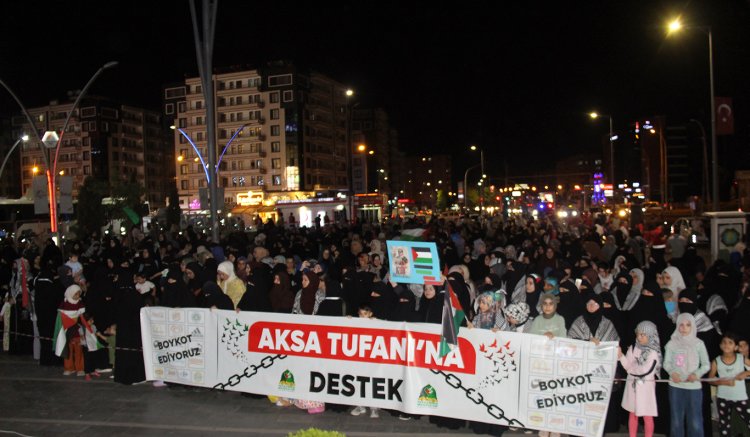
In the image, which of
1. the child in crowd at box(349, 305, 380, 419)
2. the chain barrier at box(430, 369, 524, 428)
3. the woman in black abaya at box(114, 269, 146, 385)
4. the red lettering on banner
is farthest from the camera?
the woman in black abaya at box(114, 269, 146, 385)

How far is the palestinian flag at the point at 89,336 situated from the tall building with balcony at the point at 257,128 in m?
64.7

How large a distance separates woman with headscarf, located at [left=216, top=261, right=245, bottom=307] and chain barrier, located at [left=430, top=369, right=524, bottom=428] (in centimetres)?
378

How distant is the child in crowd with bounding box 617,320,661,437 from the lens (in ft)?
21.2

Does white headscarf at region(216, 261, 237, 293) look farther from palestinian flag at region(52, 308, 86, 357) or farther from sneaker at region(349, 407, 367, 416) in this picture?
sneaker at region(349, 407, 367, 416)

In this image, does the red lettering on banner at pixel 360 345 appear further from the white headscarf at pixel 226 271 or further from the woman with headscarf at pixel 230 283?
the white headscarf at pixel 226 271

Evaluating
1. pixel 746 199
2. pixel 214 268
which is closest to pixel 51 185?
pixel 214 268

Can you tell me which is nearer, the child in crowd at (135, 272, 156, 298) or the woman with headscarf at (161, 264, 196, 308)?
the woman with headscarf at (161, 264, 196, 308)

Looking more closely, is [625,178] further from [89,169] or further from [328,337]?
[328,337]

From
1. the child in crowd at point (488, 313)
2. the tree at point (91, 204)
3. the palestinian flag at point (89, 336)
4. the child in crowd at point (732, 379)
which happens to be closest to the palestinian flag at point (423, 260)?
the child in crowd at point (488, 313)

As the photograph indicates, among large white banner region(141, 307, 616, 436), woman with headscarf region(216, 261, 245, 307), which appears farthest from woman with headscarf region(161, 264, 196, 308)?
woman with headscarf region(216, 261, 245, 307)

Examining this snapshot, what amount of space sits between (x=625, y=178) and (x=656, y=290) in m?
106

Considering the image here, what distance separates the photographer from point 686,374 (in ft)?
20.8

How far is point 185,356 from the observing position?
8430 mm

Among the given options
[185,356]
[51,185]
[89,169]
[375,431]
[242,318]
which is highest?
[89,169]
